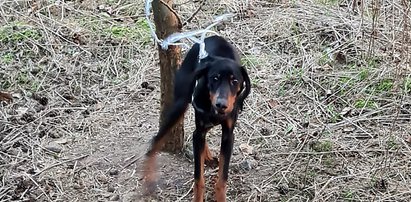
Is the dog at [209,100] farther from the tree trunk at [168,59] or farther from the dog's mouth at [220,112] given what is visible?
the tree trunk at [168,59]

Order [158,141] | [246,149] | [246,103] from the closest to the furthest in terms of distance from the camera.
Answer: [158,141] < [246,149] < [246,103]

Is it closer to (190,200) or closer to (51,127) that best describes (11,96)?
(51,127)

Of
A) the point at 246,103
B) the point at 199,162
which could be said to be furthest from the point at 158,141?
the point at 246,103

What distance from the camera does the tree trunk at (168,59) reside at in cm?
362

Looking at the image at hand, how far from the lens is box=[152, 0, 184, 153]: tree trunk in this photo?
3.62 metres

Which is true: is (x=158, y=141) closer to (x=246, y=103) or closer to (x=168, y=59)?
(x=168, y=59)

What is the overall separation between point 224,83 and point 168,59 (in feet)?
2.60

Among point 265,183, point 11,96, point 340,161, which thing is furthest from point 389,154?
point 11,96

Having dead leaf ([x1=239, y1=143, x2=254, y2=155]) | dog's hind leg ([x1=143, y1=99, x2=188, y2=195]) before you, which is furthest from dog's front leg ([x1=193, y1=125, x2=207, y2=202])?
dead leaf ([x1=239, y1=143, x2=254, y2=155])

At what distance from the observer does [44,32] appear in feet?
17.2

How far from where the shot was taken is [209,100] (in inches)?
124

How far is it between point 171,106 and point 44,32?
2.04 m

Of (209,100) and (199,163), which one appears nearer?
(209,100)

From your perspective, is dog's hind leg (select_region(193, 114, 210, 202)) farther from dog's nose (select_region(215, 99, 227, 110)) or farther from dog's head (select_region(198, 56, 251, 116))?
dog's nose (select_region(215, 99, 227, 110))
